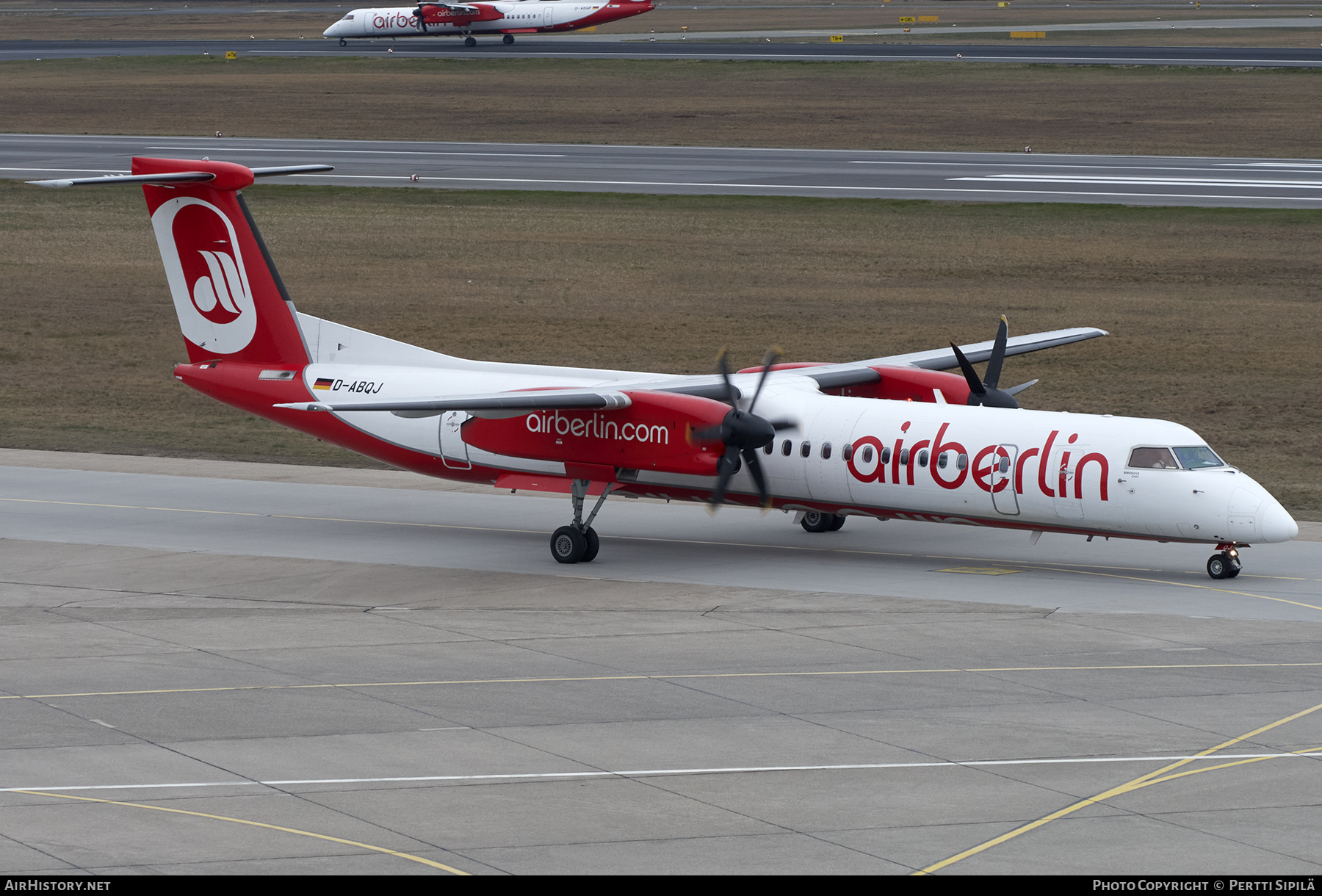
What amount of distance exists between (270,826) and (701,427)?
1217cm

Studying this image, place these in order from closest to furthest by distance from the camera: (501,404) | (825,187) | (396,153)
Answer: (501,404) → (825,187) → (396,153)

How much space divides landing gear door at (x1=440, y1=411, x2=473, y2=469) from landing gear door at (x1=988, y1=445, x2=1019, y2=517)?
9336mm

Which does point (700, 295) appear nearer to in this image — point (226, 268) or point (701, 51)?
point (226, 268)

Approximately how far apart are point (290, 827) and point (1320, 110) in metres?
83.0

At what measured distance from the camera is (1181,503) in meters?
25.2

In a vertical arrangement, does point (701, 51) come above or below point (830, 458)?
above

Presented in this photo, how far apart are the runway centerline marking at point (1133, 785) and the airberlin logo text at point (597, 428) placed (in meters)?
11.1

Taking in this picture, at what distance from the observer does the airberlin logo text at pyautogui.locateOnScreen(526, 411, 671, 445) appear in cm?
2747

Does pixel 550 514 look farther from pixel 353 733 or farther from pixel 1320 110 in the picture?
pixel 1320 110

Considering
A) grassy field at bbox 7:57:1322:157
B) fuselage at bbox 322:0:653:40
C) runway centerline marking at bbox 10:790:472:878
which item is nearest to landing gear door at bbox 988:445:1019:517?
runway centerline marking at bbox 10:790:472:878

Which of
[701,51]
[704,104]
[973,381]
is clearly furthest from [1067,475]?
[701,51]

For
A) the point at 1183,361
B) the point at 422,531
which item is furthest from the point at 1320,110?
the point at 422,531

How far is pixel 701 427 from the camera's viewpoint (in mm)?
26719

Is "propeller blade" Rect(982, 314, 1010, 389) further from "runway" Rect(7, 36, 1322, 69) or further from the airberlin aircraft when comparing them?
"runway" Rect(7, 36, 1322, 69)
